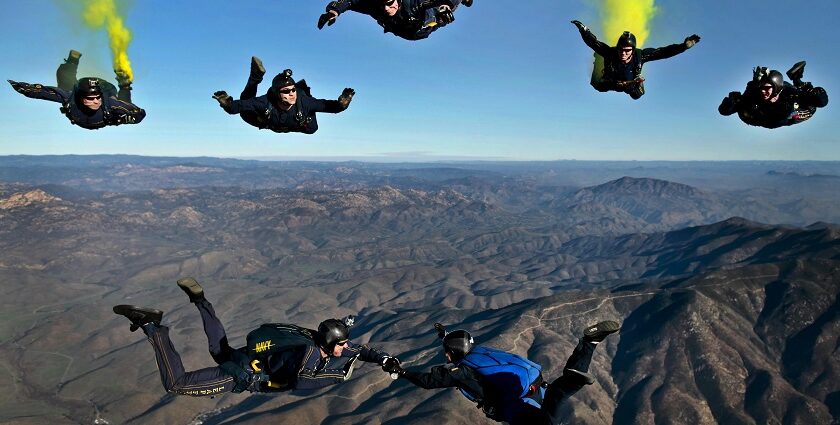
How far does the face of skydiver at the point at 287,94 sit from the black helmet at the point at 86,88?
299 inches

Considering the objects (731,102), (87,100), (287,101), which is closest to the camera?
(287,101)

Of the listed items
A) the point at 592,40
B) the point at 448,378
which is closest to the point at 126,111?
the point at 448,378

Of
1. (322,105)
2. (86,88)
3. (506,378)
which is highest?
(86,88)

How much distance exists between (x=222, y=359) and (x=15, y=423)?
9902 inches

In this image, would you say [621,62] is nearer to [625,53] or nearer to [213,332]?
[625,53]

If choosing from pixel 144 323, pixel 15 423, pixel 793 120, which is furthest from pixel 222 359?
pixel 15 423

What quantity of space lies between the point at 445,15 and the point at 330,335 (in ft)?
37.2

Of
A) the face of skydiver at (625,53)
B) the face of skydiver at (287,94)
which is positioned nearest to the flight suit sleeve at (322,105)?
the face of skydiver at (287,94)

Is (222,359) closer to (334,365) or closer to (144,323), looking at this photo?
(144,323)

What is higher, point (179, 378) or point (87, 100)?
point (87, 100)

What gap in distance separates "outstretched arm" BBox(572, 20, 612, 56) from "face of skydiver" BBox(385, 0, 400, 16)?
784cm

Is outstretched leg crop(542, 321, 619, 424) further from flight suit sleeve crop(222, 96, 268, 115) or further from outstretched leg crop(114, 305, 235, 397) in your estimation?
flight suit sleeve crop(222, 96, 268, 115)

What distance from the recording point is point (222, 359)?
1797 cm

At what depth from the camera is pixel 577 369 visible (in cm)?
1389
